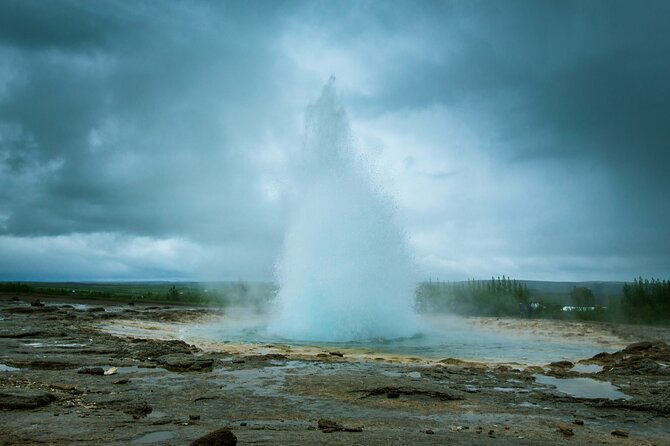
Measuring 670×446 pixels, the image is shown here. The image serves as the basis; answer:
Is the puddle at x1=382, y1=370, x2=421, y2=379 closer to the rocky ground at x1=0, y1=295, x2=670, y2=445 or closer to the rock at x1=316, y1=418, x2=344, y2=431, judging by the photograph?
the rocky ground at x1=0, y1=295, x2=670, y2=445

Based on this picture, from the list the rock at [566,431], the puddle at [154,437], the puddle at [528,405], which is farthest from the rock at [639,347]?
the puddle at [154,437]

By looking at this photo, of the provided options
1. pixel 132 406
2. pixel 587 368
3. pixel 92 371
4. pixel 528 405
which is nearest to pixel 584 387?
pixel 528 405

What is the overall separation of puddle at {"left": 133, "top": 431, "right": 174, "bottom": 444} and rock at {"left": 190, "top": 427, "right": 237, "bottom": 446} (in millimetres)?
1106

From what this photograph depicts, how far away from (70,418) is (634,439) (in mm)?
7712

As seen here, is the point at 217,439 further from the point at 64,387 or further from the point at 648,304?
the point at 648,304

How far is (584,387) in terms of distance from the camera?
9.89m

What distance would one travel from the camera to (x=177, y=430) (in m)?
6.02

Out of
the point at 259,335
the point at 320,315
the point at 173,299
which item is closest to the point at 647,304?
the point at 320,315

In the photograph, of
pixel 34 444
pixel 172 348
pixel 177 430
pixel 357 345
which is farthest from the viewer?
pixel 357 345

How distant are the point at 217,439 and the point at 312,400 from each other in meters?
3.39

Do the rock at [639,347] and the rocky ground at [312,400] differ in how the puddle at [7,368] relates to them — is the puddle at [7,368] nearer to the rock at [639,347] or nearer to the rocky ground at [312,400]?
the rocky ground at [312,400]

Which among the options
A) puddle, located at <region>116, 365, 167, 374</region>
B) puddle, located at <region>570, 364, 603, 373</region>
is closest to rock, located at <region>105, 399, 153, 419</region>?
puddle, located at <region>116, 365, 167, 374</region>

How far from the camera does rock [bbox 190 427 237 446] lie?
187 inches

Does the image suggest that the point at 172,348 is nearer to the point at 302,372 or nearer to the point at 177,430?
the point at 302,372
